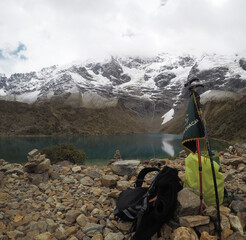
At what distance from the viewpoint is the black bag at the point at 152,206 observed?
3076 millimetres

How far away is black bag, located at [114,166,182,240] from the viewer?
3076 mm

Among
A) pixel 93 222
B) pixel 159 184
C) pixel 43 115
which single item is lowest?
pixel 93 222

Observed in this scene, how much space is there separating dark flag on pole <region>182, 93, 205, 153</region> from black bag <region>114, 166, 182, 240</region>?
60 centimetres

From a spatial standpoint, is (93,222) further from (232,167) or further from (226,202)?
(232,167)

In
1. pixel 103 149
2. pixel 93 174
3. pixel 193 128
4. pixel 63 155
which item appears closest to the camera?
pixel 193 128

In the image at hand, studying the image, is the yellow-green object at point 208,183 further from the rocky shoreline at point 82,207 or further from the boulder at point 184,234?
the boulder at point 184,234

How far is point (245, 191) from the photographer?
424 centimetres

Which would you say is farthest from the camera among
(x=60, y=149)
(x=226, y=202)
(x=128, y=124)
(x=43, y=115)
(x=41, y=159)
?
(x=128, y=124)

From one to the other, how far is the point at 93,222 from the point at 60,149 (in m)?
14.8

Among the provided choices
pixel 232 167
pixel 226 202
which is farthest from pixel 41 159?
pixel 232 167

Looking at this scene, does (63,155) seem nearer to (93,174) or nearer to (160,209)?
(93,174)

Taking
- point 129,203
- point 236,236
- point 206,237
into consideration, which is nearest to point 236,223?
point 236,236

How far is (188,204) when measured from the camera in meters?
3.22

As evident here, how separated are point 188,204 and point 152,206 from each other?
587 mm
